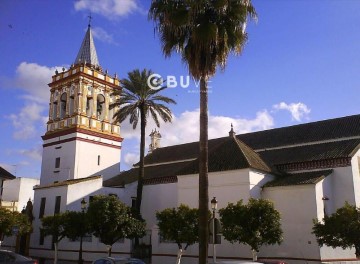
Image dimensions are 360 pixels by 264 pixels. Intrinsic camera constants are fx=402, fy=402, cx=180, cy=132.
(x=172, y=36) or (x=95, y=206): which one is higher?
(x=172, y=36)

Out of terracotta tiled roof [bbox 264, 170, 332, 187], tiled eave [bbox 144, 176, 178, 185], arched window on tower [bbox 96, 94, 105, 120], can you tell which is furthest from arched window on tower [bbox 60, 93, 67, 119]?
terracotta tiled roof [bbox 264, 170, 332, 187]

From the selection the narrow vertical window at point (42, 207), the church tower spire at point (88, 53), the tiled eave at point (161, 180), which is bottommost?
the narrow vertical window at point (42, 207)

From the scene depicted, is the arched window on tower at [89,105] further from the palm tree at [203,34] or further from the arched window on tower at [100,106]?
the palm tree at [203,34]

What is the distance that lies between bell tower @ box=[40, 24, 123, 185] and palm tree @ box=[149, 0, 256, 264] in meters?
25.6

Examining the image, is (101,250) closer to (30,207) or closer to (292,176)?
(30,207)

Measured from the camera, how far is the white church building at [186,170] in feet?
83.0

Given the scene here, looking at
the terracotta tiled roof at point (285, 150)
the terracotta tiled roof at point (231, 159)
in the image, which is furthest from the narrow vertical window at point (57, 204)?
the terracotta tiled roof at point (231, 159)

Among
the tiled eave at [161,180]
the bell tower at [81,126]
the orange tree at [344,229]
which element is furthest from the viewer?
the bell tower at [81,126]

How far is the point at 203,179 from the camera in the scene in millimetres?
15844

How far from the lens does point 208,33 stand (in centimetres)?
1575

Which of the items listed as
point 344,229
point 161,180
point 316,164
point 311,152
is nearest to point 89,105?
point 161,180

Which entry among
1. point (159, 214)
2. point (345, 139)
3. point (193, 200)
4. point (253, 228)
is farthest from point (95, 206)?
point (345, 139)

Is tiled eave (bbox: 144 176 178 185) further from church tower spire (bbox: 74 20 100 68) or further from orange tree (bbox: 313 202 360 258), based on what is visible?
orange tree (bbox: 313 202 360 258)

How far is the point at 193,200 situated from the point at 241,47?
14.5 meters
